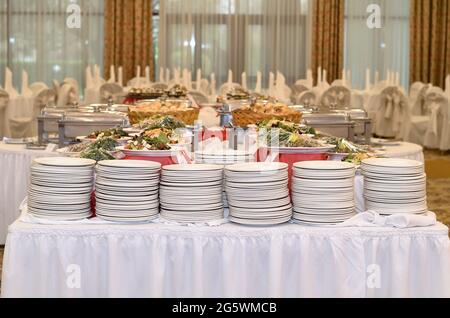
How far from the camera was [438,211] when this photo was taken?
251 inches

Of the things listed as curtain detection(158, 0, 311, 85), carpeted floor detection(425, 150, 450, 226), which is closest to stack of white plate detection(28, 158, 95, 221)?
carpeted floor detection(425, 150, 450, 226)

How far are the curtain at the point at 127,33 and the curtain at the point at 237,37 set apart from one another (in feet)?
1.22

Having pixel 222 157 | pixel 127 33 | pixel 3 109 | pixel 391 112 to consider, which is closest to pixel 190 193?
pixel 222 157

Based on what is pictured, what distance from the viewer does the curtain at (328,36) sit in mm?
13828

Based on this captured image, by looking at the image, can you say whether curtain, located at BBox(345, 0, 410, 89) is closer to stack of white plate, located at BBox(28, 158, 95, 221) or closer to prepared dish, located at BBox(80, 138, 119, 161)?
prepared dish, located at BBox(80, 138, 119, 161)

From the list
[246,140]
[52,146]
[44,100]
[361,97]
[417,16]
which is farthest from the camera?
[417,16]

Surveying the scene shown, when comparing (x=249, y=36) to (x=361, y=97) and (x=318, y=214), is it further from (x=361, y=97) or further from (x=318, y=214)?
(x=318, y=214)

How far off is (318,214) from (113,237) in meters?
0.65

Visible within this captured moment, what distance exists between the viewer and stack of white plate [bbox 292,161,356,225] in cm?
262

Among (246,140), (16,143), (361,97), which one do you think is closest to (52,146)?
(16,143)

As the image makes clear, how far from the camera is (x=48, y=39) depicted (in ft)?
45.0

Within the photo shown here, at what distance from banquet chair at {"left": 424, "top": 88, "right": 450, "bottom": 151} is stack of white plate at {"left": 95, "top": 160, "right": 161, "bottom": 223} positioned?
796cm

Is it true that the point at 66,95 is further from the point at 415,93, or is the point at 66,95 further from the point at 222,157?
the point at 222,157
